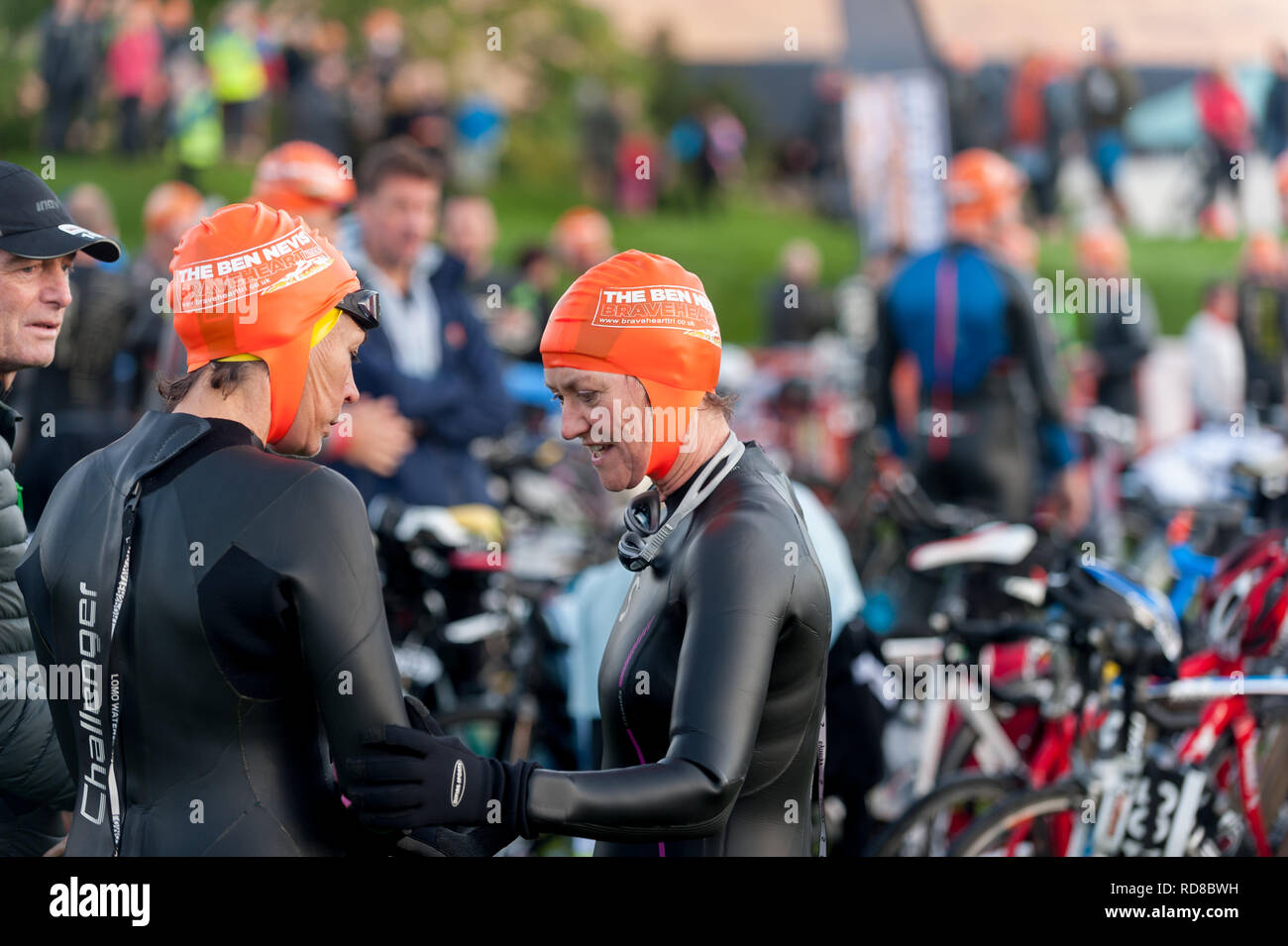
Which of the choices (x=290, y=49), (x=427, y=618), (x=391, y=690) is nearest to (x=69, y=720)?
(x=391, y=690)

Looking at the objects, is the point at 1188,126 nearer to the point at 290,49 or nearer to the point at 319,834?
the point at 290,49

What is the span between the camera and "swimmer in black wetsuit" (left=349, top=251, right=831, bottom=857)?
2.37 meters

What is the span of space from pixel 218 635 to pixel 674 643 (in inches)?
29.9

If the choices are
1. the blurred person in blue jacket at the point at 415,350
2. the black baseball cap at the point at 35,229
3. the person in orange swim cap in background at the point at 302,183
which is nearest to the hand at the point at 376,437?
the blurred person in blue jacket at the point at 415,350

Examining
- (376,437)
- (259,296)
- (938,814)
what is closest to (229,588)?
(259,296)

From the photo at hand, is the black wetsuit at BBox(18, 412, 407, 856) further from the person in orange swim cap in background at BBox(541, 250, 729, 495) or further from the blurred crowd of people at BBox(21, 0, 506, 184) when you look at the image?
the blurred crowd of people at BBox(21, 0, 506, 184)

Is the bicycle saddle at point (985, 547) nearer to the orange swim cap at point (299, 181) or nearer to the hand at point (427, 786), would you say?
the orange swim cap at point (299, 181)

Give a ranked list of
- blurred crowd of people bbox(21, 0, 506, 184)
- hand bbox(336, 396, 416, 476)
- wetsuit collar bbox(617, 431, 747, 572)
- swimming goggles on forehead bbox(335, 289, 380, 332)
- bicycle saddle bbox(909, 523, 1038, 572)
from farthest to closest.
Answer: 1. blurred crowd of people bbox(21, 0, 506, 184)
2. hand bbox(336, 396, 416, 476)
3. bicycle saddle bbox(909, 523, 1038, 572)
4. wetsuit collar bbox(617, 431, 747, 572)
5. swimming goggles on forehead bbox(335, 289, 380, 332)

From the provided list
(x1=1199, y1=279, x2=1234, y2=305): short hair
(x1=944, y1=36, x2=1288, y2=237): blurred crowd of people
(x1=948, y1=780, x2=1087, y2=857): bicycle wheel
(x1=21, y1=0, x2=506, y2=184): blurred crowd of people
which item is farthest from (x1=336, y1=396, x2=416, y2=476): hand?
(x1=944, y1=36, x2=1288, y2=237): blurred crowd of people

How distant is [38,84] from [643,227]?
955cm

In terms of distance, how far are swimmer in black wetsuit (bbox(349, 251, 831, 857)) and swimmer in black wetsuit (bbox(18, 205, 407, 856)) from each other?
19 centimetres

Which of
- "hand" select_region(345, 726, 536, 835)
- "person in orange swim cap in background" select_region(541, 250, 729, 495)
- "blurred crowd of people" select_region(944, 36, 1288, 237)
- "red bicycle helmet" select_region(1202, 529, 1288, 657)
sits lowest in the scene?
"red bicycle helmet" select_region(1202, 529, 1288, 657)

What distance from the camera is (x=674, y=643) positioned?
2.63m

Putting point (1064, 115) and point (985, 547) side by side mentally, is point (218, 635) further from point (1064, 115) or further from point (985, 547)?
point (1064, 115)
